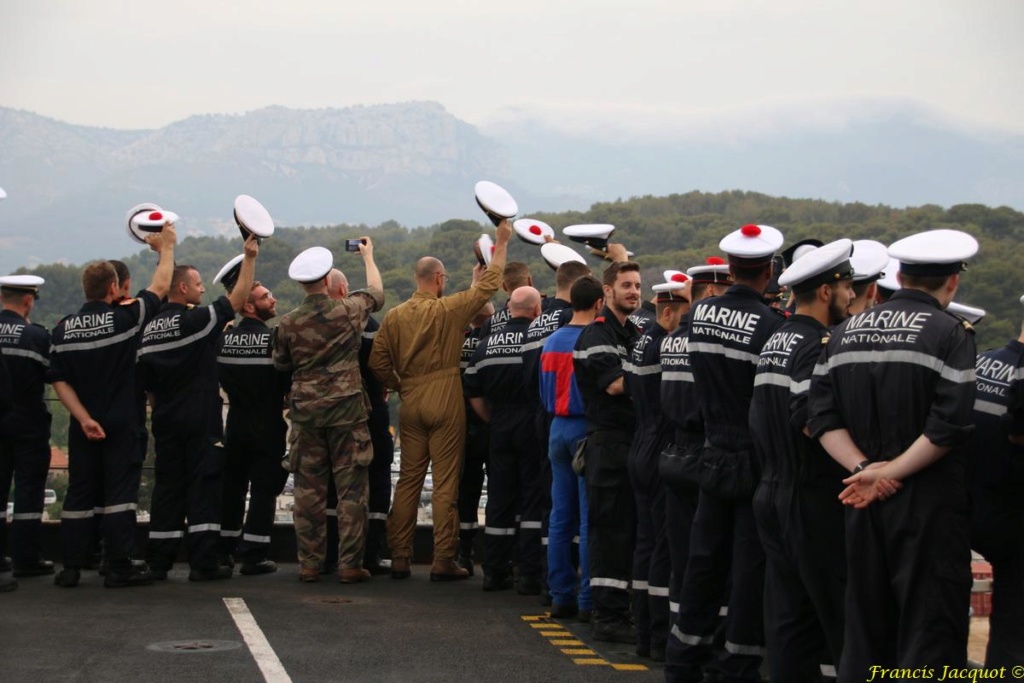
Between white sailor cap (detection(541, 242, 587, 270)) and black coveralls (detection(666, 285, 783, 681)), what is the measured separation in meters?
3.39

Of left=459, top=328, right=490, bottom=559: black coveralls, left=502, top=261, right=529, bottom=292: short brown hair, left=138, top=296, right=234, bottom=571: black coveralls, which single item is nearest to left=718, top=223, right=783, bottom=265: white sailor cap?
left=502, top=261, right=529, bottom=292: short brown hair

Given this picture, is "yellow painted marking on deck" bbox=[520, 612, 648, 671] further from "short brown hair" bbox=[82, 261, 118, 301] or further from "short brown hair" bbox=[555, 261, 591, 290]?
"short brown hair" bbox=[82, 261, 118, 301]

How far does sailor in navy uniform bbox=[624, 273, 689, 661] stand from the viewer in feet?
25.7

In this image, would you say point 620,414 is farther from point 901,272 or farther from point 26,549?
point 26,549

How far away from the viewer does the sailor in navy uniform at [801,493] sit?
6.01 metres

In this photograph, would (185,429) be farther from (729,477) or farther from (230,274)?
(729,477)

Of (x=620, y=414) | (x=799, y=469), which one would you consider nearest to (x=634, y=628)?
(x=620, y=414)

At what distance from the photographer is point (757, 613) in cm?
666

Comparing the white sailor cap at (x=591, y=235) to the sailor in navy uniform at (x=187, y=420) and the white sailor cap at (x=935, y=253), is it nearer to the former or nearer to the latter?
the sailor in navy uniform at (x=187, y=420)

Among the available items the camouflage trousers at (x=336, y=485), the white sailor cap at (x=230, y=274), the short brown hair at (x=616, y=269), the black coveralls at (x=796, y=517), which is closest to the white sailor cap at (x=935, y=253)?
the black coveralls at (x=796, y=517)

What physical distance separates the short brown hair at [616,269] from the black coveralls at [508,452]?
5.46 ft

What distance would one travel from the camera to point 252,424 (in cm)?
1085

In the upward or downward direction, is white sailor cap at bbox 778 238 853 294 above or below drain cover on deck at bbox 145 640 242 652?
above

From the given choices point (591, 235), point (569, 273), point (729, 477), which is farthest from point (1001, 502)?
point (591, 235)
